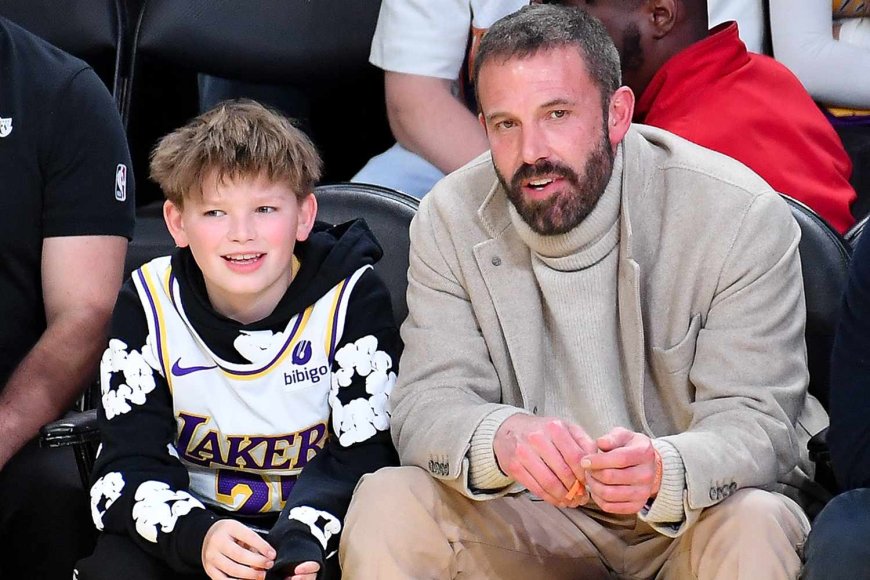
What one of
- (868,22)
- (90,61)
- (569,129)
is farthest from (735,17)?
(90,61)

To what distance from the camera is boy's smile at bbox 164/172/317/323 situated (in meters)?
2.26

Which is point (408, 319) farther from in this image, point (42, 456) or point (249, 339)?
point (42, 456)

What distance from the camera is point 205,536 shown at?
6.89ft

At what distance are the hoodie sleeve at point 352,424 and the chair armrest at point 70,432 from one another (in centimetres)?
36

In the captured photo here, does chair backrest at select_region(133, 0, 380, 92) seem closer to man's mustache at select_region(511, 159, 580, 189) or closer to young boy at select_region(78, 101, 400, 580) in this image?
young boy at select_region(78, 101, 400, 580)

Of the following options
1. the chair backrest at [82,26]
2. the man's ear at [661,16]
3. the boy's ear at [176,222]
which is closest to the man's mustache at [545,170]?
the boy's ear at [176,222]

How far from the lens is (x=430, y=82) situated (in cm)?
321

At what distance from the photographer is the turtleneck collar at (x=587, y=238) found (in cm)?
230

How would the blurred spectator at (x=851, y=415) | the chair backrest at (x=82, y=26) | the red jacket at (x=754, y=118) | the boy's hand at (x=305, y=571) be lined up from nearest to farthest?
the blurred spectator at (x=851, y=415)
the boy's hand at (x=305, y=571)
the red jacket at (x=754, y=118)
the chair backrest at (x=82, y=26)

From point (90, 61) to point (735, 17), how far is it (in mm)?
1584

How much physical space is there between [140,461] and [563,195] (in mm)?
799

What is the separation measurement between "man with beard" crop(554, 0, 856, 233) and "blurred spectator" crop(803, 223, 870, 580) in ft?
2.16

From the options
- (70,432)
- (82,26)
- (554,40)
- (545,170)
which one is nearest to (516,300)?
(545,170)

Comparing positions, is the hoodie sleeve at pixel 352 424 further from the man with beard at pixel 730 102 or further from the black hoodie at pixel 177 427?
the man with beard at pixel 730 102
